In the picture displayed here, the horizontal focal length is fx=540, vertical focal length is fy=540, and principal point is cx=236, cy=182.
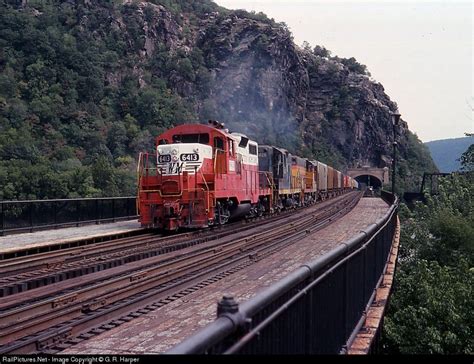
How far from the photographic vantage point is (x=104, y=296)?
8953mm

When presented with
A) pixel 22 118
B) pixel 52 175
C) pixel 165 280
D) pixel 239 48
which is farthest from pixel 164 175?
pixel 239 48

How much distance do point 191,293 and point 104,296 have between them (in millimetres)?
1489

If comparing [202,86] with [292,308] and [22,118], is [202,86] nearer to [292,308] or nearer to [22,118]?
[22,118]

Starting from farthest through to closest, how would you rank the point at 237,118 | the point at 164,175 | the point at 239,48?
the point at 239,48
the point at 237,118
the point at 164,175

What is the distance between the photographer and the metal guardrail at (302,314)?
2693mm

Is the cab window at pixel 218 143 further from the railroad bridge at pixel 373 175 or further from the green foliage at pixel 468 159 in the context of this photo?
the railroad bridge at pixel 373 175

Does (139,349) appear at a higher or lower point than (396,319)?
higher

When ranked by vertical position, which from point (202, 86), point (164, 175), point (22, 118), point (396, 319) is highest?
point (202, 86)

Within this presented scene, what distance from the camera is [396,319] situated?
57.8 ft

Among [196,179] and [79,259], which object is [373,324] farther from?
[196,179]

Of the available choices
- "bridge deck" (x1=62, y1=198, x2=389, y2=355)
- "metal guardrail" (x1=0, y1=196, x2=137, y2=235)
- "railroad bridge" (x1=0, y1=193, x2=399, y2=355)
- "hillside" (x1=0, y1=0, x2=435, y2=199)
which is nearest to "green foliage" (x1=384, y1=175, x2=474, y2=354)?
"railroad bridge" (x1=0, y1=193, x2=399, y2=355)

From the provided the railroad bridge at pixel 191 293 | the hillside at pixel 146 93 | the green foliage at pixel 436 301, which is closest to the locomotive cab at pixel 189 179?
the railroad bridge at pixel 191 293

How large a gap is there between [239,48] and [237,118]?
17.5 m

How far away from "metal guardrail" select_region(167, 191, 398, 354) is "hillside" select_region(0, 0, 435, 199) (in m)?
38.3
